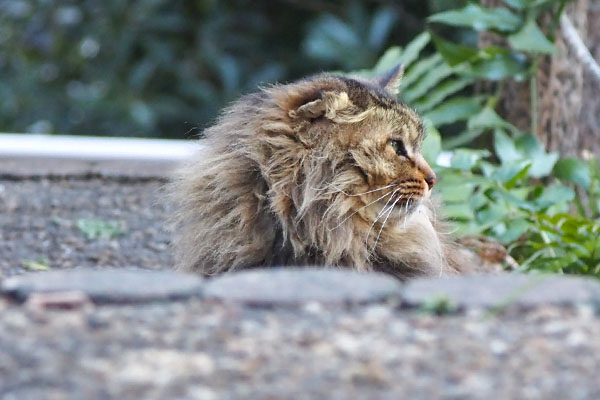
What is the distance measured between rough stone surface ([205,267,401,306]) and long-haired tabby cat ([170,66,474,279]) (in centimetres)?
73

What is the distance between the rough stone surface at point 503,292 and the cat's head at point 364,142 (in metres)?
0.85

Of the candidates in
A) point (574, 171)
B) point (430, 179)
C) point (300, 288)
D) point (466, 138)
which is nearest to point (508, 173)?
point (574, 171)

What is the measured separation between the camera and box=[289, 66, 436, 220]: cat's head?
306 cm

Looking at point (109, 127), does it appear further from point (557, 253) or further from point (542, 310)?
point (542, 310)

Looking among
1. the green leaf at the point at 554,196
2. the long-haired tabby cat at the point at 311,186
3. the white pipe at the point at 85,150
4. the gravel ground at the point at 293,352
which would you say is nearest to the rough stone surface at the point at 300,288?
the gravel ground at the point at 293,352

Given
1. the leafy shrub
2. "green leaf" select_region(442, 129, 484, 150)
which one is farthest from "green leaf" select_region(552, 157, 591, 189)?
"green leaf" select_region(442, 129, 484, 150)

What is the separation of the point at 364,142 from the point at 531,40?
1665 millimetres

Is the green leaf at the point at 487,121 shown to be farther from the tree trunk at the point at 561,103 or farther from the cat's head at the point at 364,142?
the cat's head at the point at 364,142

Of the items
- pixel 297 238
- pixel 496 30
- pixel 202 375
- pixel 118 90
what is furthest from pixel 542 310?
Result: pixel 118 90

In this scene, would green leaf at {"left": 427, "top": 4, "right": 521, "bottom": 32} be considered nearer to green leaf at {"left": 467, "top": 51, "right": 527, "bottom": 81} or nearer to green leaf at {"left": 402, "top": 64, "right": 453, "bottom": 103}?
green leaf at {"left": 467, "top": 51, "right": 527, "bottom": 81}

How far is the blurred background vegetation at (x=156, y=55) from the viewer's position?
754cm

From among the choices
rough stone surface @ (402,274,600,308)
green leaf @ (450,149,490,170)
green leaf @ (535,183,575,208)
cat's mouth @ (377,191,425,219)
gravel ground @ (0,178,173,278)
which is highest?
rough stone surface @ (402,274,600,308)

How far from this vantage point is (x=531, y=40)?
445 centimetres

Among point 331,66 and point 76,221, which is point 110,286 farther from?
point 331,66
